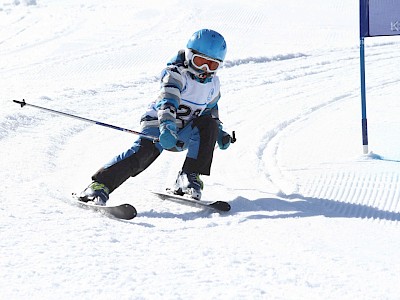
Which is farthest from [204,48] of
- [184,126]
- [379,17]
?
[379,17]

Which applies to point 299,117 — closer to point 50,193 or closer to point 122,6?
point 50,193

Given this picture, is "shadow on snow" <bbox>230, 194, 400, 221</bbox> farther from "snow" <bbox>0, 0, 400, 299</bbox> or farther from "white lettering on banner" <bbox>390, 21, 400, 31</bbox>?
"white lettering on banner" <bbox>390, 21, 400, 31</bbox>

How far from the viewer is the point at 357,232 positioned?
4.21 m

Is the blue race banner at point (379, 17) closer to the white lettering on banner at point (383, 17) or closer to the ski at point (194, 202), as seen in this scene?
the white lettering on banner at point (383, 17)

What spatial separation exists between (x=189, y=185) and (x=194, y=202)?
0.73 ft

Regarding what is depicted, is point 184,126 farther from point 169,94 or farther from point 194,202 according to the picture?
point 194,202

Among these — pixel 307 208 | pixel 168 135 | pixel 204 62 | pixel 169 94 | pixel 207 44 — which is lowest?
pixel 307 208

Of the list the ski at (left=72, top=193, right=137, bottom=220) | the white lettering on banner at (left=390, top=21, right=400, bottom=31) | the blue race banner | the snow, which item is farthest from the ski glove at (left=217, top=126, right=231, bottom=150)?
the white lettering on banner at (left=390, top=21, right=400, bottom=31)

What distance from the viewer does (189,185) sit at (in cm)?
494

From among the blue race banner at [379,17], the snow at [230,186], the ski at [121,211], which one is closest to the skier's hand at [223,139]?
the snow at [230,186]

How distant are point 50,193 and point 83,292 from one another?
2.08 meters

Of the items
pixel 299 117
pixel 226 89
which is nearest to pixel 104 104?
pixel 226 89

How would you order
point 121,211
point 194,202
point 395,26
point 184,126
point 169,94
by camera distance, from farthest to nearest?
point 395,26 → point 184,126 → point 169,94 → point 194,202 → point 121,211

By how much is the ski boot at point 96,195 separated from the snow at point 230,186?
13 cm
